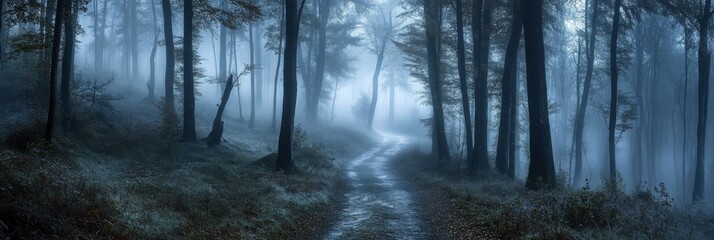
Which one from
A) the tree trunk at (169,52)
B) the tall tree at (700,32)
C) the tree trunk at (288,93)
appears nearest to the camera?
the tree trunk at (288,93)

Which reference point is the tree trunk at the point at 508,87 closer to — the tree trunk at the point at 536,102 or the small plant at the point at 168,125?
the tree trunk at the point at 536,102

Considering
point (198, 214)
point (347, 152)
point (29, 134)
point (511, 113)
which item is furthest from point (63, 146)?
point (347, 152)

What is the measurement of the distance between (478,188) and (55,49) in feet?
41.2

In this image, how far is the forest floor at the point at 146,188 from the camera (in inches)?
255

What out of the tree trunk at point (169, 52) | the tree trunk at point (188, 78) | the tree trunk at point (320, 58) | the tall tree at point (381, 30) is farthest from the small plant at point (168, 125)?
the tall tree at point (381, 30)

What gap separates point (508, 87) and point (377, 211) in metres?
9.29

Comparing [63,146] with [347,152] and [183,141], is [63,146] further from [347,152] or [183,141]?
[347,152]

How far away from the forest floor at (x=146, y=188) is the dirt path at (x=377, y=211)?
0.83 metres

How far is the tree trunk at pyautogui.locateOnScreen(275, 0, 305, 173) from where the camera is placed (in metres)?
16.8

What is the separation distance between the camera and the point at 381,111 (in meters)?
70.0

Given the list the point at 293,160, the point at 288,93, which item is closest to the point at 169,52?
Result: the point at 288,93

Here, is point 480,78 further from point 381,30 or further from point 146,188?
point 381,30

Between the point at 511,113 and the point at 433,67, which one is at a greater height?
the point at 433,67

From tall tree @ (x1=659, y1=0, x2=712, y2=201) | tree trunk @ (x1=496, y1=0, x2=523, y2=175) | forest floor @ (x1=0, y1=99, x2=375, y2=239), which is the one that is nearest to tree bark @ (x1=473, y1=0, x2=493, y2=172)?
tree trunk @ (x1=496, y1=0, x2=523, y2=175)
